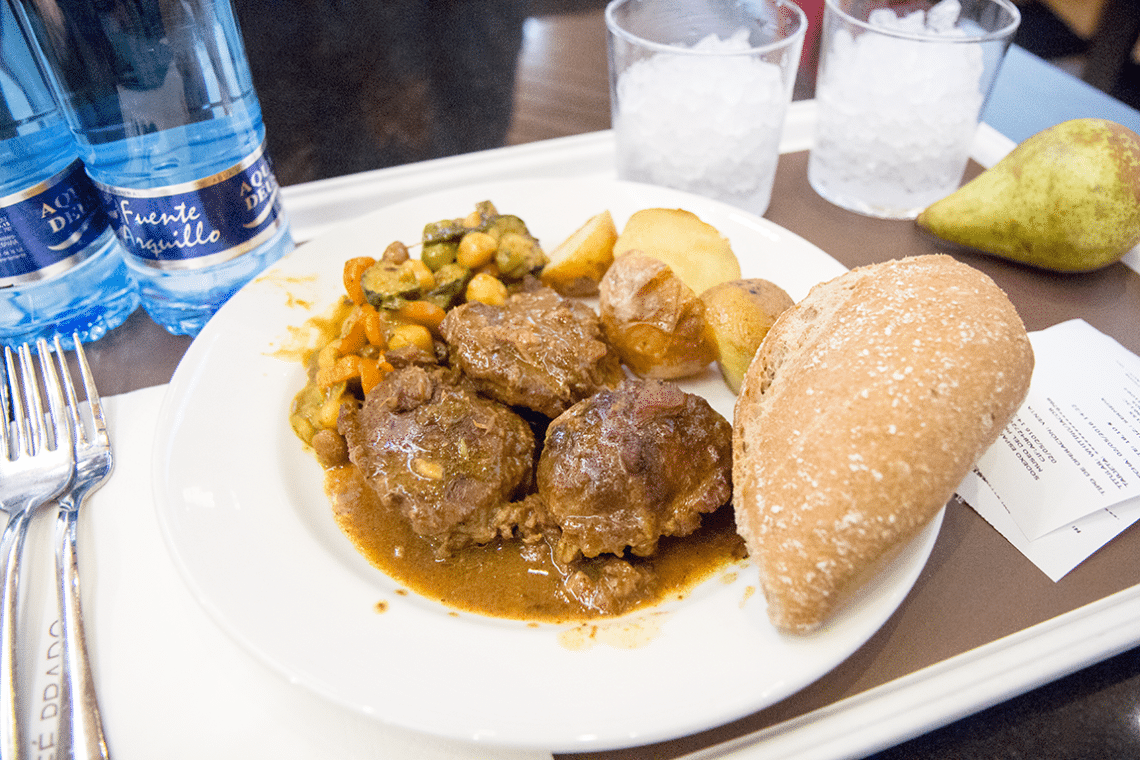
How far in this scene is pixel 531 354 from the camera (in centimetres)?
172

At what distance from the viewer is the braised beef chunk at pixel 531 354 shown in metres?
1.71

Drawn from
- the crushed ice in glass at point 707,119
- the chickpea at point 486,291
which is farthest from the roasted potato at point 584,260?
the crushed ice in glass at point 707,119

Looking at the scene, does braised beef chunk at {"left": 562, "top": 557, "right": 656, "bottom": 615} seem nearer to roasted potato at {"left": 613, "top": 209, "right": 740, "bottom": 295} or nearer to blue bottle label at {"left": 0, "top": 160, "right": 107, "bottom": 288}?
roasted potato at {"left": 613, "top": 209, "right": 740, "bottom": 295}

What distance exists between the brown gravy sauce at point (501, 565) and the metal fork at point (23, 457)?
2.02 ft

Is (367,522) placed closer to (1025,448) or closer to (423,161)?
(1025,448)

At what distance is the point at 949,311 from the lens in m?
1.34

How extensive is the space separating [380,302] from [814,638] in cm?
131

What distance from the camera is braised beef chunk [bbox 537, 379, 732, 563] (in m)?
1.46

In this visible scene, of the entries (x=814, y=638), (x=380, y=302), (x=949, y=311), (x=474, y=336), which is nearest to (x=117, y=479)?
(x=380, y=302)

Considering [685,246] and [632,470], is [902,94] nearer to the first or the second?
[685,246]

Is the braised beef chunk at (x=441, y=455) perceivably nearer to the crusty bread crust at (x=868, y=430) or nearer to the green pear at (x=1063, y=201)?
the crusty bread crust at (x=868, y=430)

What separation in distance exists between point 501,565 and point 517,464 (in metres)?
0.22

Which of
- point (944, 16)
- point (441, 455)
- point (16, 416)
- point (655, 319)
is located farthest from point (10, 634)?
point (944, 16)

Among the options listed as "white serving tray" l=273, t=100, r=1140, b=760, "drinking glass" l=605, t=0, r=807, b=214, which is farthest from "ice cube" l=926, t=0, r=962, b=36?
"white serving tray" l=273, t=100, r=1140, b=760
